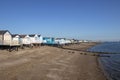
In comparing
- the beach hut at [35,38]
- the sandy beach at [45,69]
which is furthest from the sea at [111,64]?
the beach hut at [35,38]

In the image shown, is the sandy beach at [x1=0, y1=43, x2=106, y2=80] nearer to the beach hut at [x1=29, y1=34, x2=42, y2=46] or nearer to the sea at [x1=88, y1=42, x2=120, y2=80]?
the sea at [x1=88, y1=42, x2=120, y2=80]

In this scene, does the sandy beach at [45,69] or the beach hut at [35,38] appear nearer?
the sandy beach at [45,69]

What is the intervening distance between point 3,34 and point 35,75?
36371mm

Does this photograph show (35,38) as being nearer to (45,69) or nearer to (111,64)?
(111,64)

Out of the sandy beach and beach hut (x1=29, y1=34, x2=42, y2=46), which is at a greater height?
beach hut (x1=29, y1=34, x2=42, y2=46)

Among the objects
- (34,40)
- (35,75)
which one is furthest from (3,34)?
(35,75)

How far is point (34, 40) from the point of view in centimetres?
7475

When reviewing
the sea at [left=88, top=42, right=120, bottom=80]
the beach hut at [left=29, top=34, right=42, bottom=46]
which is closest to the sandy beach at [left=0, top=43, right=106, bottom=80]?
the sea at [left=88, top=42, right=120, bottom=80]

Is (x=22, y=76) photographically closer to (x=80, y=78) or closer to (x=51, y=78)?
(x=51, y=78)

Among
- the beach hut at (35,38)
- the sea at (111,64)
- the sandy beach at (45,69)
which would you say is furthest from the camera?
the beach hut at (35,38)

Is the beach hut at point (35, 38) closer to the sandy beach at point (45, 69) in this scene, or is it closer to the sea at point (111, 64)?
the sea at point (111, 64)

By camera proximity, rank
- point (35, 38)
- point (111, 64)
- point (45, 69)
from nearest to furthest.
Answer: point (45, 69), point (111, 64), point (35, 38)

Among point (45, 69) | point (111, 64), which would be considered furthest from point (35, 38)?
point (45, 69)

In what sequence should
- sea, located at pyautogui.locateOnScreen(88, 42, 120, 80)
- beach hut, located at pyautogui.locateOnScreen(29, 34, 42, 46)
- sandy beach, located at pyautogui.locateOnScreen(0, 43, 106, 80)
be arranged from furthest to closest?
beach hut, located at pyautogui.locateOnScreen(29, 34, 42, 46) < sea, located at pyautogui.locateOnScreen(88, 42, 120, 80) < sandy beach, located at pyautogui.locateOnScreen(0, 43, 106, 80)
